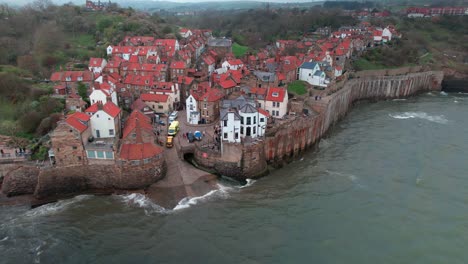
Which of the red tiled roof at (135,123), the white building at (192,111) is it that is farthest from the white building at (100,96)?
the white building at (192,111)

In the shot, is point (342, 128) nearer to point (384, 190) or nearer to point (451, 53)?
point (384, 190)

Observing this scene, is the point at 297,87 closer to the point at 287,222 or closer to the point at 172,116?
the point at 172,116

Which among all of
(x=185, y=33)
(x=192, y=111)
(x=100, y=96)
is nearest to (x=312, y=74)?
(x=192, y=111)

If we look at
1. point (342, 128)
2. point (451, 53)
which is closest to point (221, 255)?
point (342, 128)

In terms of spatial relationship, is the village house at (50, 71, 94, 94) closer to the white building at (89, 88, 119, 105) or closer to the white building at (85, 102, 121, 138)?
the white building at (89, 88, 119, 105)

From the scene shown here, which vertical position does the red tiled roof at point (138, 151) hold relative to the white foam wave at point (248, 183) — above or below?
above

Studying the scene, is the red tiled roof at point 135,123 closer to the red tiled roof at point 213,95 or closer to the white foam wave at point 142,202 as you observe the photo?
the white foam wave at point 142,202
